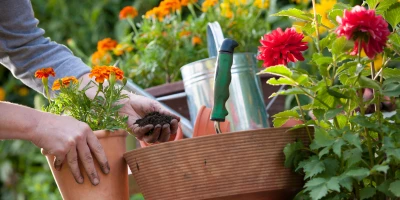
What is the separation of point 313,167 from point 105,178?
1.19ft

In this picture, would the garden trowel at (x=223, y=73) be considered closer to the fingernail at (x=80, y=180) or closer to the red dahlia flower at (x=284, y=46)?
the red dahlia flower at (x=284, y=46)

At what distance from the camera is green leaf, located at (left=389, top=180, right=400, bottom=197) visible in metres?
1.05

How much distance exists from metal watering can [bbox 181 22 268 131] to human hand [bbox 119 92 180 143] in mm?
388

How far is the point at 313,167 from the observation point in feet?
3.64

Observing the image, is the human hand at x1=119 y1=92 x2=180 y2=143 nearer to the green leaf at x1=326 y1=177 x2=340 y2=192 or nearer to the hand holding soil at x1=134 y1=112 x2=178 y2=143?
the hand holding soil at x1=134 y1=112 x2=178 y2=143

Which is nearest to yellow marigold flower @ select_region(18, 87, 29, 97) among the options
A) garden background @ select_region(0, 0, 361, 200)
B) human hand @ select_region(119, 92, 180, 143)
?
garden background @ select_region(0, 0, 361, 200)

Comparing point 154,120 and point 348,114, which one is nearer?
point 348,114

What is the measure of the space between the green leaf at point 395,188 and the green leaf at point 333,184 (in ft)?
0.26

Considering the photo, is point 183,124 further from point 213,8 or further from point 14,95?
point 14,95

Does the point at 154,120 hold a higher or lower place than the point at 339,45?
lower

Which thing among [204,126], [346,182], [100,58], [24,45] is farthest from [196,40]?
[346,182]

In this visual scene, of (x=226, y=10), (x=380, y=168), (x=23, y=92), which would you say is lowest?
(x=23, y=92)

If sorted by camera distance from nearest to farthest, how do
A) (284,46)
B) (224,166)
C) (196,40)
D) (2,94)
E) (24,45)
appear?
(224,166)
(284,46)
(24,45)
(196,40)
(2,94)

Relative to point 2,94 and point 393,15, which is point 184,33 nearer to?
point 393,15
